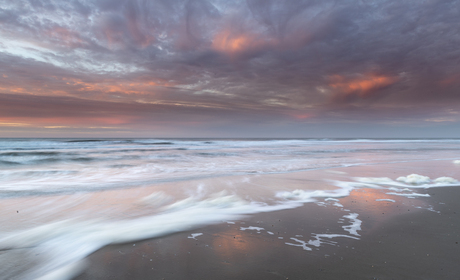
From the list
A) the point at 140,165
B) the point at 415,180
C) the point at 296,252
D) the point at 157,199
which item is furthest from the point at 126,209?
the point at 140,165

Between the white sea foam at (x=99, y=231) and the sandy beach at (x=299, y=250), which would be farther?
the white sea foam at (x=99, y=231)

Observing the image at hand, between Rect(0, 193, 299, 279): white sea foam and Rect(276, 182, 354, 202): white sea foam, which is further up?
Rect(276, 182, 354, 202): white sea foam

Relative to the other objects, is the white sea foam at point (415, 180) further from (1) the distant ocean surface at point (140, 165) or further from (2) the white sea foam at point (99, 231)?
(2) the white sea foam at point (99, 231)

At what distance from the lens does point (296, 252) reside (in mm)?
2986

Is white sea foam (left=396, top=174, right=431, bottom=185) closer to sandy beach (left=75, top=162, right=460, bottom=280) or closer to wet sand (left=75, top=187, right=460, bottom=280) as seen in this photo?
sandy beach (left=75, top=162, right=460, bottom=280)

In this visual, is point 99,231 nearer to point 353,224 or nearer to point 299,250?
point 299,250

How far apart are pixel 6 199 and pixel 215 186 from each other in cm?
540

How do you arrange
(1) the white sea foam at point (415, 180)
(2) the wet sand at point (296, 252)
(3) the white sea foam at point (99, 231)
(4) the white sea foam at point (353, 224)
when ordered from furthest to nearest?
(1) the white sea foam at point (415, 180) < (4) the white sea foam at point (353, 224) < (3) the white sea foam at point (99, 231) < (2) the wet sand at point (296, 252)

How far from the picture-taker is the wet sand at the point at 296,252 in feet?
8.36

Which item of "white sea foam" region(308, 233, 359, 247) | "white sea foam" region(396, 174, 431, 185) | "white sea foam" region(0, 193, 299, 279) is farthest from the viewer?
"white sea foam" region(396, 174, 431, 185)

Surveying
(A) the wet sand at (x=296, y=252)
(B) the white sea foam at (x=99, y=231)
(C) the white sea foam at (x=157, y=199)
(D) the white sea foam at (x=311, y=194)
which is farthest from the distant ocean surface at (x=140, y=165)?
(A) the wet sand at (x=296, y=252)

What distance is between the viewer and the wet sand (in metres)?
2.55

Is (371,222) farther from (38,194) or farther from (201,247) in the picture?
(38,194)

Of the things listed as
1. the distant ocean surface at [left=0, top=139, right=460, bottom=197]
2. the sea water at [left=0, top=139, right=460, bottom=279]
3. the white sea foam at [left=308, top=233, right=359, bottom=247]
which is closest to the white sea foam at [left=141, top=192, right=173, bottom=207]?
the sea water at [left=0, top=139, right=460, bottom=279]
